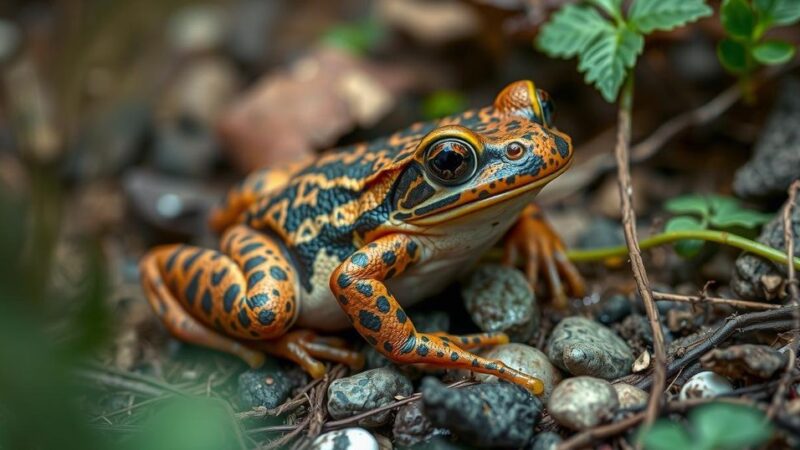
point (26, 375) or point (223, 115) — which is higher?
point (26, 375)

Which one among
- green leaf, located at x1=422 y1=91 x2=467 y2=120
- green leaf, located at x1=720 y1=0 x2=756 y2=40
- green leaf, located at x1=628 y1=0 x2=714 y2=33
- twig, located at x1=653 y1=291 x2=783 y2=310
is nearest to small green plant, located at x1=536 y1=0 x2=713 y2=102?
green leaf, located at x1=628 y1=0 x2=714 y2=33

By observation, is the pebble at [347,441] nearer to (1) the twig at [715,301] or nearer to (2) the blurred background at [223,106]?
(2) the blurred background at [223,106]

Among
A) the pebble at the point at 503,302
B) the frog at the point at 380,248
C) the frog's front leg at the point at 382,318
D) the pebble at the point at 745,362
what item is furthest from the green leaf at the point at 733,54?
the frog's front leg at the point at 382,318

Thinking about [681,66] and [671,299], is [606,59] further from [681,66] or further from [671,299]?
[681,66]

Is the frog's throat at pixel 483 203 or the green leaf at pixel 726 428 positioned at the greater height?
the frog's throat at pixel 483 203

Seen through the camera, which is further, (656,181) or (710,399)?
(656,181)

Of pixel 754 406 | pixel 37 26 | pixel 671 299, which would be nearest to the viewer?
pixel 754 406

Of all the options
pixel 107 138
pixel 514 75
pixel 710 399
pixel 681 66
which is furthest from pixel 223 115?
pixel 710 399

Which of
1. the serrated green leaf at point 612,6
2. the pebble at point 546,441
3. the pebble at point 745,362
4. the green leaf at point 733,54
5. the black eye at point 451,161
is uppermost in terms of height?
the serrated green leaf at point 612,6
